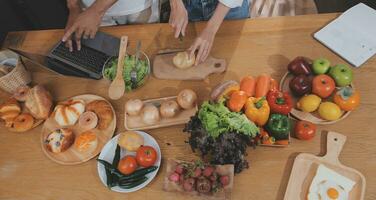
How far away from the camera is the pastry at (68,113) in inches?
56.2

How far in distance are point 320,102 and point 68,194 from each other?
1043mm

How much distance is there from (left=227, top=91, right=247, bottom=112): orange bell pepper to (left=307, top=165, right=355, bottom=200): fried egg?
358mm

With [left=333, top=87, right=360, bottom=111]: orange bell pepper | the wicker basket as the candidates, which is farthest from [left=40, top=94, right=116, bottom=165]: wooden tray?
[left=333, top=87, right=360, bottom=111]: orange bell pepper

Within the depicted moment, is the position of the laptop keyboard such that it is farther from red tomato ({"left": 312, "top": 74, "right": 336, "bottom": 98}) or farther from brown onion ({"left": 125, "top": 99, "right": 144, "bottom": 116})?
red tomato ({"left": 312, "top": 74, "right": 336, "bottom": 98})

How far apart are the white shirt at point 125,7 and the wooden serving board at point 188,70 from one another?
38 centimetres

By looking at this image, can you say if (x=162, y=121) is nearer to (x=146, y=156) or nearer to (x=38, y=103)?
(x=146, y=156)

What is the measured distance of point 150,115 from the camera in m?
1.36

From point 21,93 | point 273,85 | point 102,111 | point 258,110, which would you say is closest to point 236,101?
point 258,110

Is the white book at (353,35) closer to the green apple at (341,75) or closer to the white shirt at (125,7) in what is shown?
the green apple at (341,75)

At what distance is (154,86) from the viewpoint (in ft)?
4.99

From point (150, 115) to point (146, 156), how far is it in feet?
0.60

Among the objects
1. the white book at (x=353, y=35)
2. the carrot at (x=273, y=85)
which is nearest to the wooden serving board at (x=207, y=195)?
the carrot at (x=273, y=85)

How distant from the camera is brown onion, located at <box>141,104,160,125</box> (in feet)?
4.48

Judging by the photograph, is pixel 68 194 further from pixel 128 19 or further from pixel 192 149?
pixel 128 19
